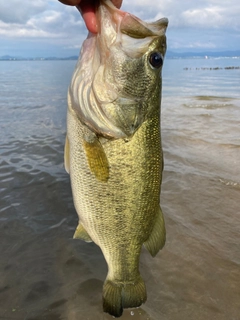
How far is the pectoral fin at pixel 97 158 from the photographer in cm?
238

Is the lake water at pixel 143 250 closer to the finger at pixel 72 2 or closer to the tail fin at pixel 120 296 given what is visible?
the tail fin at pixel 120 296

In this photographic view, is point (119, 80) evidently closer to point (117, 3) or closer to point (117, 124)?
point (117, 124)

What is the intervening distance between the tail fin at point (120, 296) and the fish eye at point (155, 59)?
6.18 ft

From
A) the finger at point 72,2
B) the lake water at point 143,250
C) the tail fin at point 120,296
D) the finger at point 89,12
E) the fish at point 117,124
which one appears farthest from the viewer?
the lake water at point 143,250

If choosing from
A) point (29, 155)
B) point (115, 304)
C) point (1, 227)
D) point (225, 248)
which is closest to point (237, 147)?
point (225, 248)

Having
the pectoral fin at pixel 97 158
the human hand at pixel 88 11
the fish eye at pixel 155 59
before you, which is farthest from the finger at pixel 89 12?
the pectoral fin at pixel 97 158

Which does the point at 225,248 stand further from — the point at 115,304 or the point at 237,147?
the point at 237,147

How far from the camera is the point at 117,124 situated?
2355 millimetres

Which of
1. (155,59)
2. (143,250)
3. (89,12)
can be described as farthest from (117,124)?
(143,250)

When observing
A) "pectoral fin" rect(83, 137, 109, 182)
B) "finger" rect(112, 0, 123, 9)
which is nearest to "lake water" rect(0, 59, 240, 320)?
"pectoral fin" rect(83, 137, 109, 182)

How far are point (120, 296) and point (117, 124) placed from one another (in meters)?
1.54

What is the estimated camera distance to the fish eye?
2336mm

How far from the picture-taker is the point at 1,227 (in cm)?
511

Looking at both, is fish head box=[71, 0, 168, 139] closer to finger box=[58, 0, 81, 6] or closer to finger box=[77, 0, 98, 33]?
finger box=[77, 0, 98, 33]
